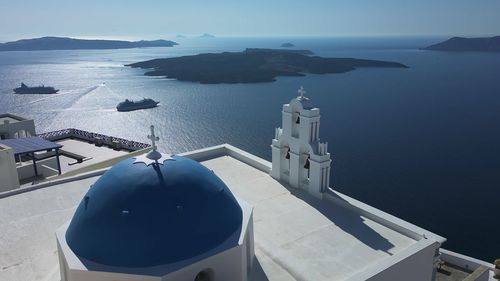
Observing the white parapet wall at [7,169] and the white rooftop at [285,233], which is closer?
the white rooftop at [285,233]

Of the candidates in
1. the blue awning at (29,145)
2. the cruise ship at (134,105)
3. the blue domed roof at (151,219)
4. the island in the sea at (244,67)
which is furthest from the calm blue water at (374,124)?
the blue awning at (29,145)

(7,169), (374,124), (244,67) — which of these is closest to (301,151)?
(7,169)

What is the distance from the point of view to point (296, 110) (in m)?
18.0

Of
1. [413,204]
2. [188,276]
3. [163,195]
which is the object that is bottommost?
[413,204]

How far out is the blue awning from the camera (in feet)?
84.4

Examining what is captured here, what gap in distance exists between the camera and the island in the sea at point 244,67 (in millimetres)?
122688

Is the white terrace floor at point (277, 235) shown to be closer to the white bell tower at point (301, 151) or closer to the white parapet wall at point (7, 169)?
the white bell tower at point (301, 151)

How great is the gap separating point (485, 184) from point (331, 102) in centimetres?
4239

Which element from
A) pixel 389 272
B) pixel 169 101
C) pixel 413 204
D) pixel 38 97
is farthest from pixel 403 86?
pixel 389 272

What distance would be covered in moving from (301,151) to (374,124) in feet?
→ 169

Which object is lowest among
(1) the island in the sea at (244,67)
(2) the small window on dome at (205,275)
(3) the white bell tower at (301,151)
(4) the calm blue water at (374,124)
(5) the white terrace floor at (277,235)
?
(4) the calm blue water at (374,124)

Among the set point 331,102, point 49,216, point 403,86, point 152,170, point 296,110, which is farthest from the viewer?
point 403,86

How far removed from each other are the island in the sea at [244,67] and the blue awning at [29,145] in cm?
8953

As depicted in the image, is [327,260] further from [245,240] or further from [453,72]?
[453,72]
